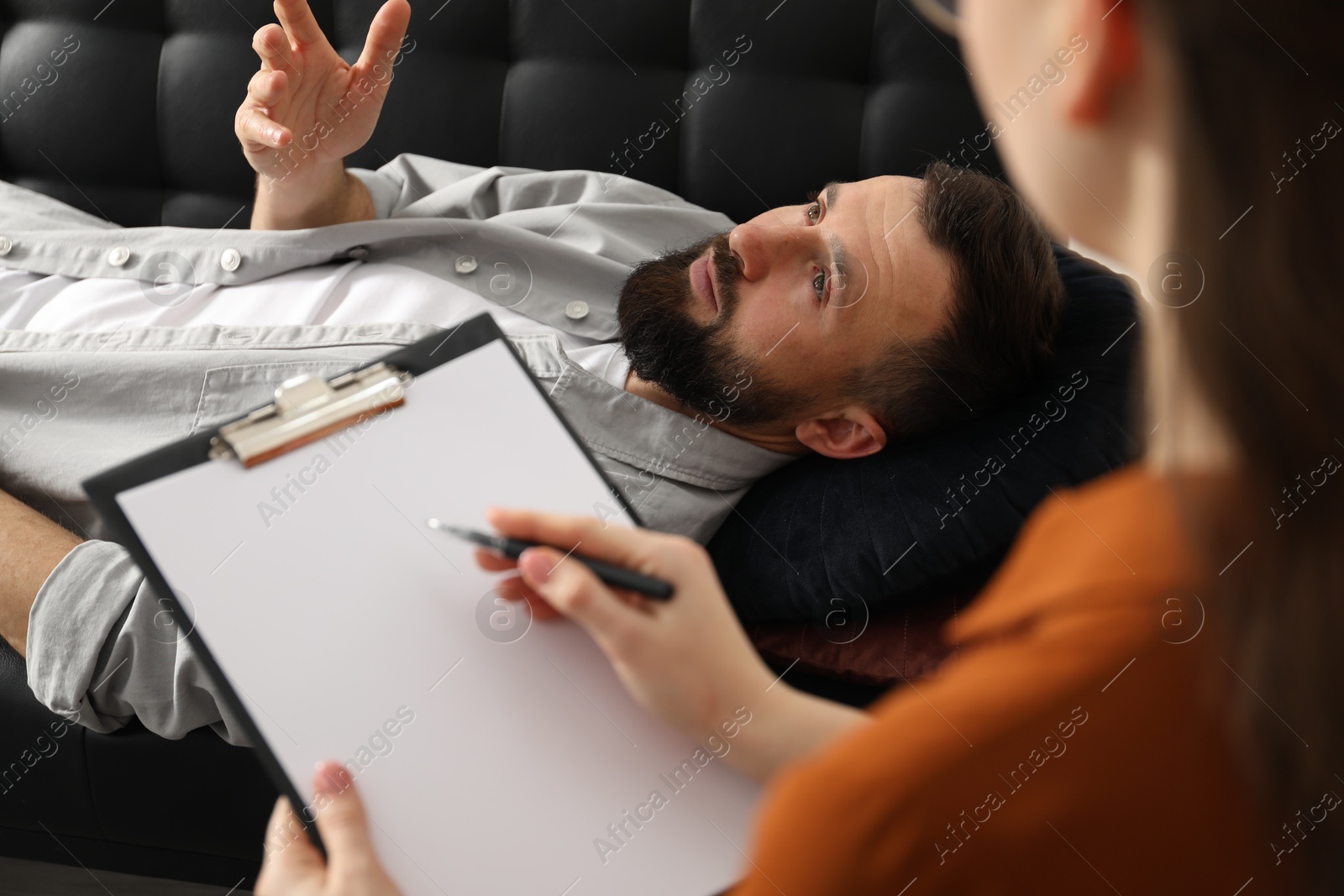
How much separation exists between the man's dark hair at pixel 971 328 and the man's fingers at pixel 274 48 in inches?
33.4

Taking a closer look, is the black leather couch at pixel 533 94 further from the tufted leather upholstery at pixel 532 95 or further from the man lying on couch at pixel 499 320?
the man lying on couch at pixel 499 320

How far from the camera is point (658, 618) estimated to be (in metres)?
0.57

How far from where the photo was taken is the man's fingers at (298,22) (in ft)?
3.65

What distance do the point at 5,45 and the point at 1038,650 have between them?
191 centimetres

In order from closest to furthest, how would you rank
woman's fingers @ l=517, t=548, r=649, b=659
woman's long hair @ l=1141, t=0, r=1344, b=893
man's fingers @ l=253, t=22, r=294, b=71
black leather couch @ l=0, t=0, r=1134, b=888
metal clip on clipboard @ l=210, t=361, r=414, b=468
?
woman's long hair @ l=1141, t=0, r=1344, b=893, woman's fingers @ l=517, t=548, r=649, b=659, metal clip on clipboard @ l=210, t=361, r=414, b=468, man's fingers @ l=253, t=22, r=294, b=71, black leather couch @ l=0, t=0, r=1134, b=888

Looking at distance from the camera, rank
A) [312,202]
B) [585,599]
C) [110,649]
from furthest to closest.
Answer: [312,202], [110,649], [585,599]

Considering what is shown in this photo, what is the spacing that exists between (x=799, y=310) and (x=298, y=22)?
0.74 meters

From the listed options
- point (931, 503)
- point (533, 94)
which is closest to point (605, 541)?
point (931, 503)

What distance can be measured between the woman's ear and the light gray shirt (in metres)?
0.71

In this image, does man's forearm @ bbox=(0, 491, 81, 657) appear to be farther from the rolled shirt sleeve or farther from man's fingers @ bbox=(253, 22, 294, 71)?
man's fingers @ bbox=(253, 22, 294, 71)

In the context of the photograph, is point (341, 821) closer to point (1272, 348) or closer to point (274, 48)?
point (1272, 348)

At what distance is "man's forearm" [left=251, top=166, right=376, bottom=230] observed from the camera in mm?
1305

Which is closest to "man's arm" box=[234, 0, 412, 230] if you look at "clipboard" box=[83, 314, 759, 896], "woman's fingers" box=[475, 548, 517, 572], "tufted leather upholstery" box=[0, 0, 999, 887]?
"tufted leather upholstery" box=[0, 0, 999, 887]

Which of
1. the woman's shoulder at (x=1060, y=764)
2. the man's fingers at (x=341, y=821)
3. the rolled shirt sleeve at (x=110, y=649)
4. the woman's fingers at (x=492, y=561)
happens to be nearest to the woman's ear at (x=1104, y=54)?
the woman's shoulder at (x=1060, y=764)
